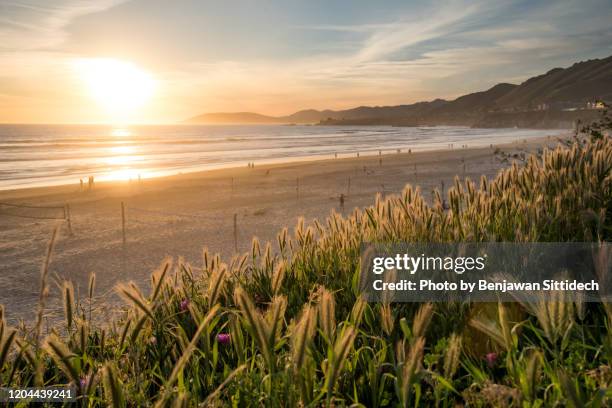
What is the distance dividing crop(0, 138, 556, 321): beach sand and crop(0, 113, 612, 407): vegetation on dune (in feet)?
3.74

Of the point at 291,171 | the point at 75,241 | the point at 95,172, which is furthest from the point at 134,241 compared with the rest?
the point at 95,172

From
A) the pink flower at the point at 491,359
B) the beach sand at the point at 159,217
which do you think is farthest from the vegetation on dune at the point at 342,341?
the beach sand at the point at 159,217

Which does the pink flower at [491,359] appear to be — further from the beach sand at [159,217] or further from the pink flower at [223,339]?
the beach sand at [159,217]

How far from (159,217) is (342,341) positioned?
13.5 meters

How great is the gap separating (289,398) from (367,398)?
417 mm

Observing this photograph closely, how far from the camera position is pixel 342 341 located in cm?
114

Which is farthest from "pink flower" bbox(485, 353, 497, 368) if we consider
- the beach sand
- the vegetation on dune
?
the beach sand

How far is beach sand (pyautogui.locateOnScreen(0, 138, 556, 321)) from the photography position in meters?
8.86

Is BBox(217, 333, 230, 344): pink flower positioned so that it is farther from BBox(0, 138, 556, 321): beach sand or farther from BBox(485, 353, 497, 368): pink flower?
BBox(0, 138, 556, 321): beach sand

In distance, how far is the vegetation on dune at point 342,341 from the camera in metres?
1.25

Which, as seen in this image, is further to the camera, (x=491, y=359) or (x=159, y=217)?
(x=159, y=217)

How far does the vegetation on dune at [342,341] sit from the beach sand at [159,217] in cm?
114

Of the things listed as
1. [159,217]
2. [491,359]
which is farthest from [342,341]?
[159,217]

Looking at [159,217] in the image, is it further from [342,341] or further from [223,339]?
[342,341]
